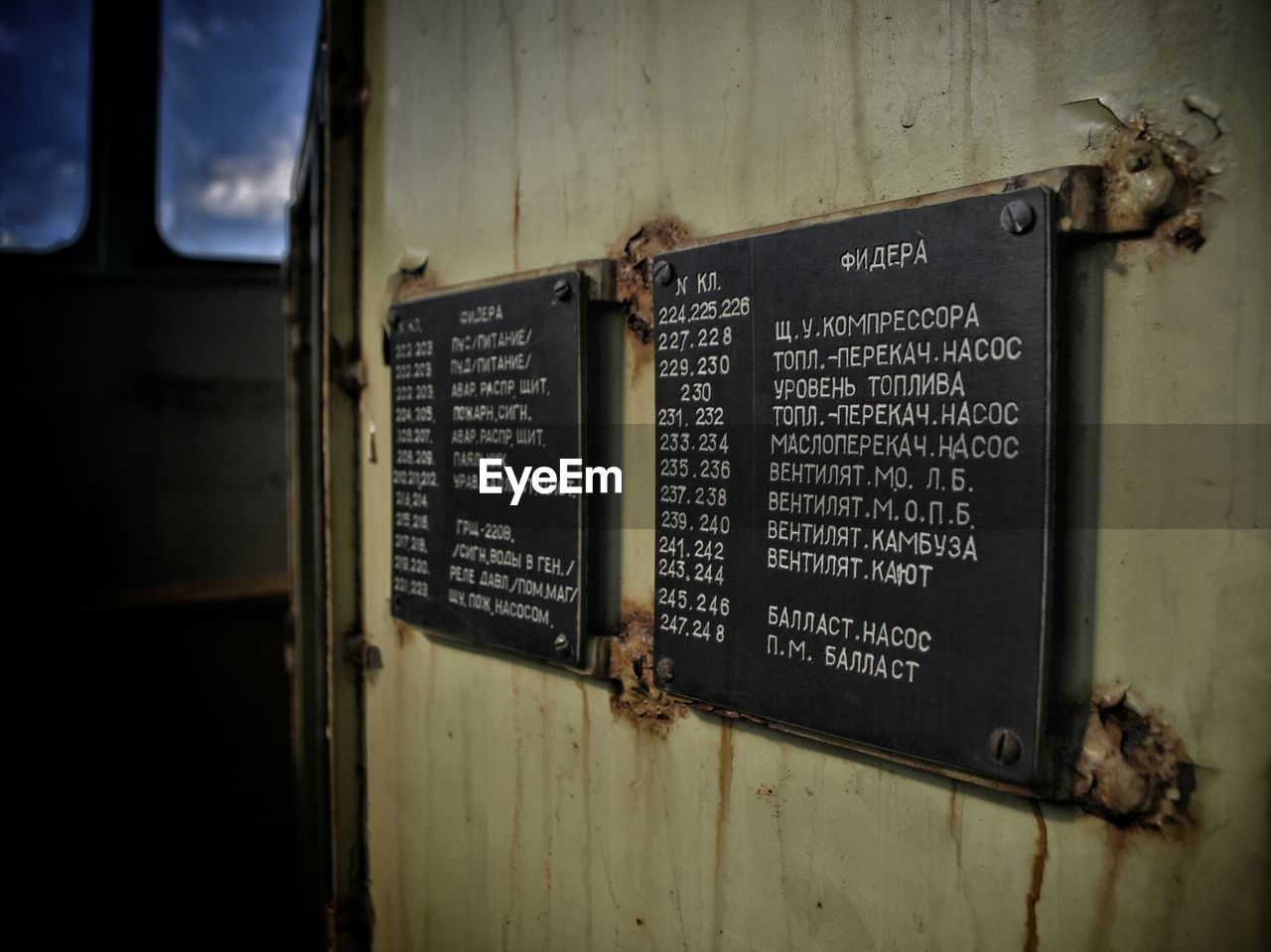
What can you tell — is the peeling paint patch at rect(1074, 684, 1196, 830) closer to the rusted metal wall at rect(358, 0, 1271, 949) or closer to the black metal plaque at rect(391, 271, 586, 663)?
the rusted metal wall at rect(358, 0, 1271, 949)

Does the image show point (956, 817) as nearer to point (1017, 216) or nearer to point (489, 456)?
point (1017, 216)

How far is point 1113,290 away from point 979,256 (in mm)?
97

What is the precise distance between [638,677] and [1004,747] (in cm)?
42

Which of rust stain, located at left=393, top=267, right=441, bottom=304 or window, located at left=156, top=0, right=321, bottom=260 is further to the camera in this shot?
window, located at left=156, top=0, right=321, bottom=260

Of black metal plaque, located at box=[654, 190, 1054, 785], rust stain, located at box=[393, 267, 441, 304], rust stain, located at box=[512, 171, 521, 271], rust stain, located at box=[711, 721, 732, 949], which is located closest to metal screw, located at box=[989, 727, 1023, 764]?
black metal plaque, located at box=[654, 190, 1054, 785]

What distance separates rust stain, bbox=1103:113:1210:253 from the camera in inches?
24.5

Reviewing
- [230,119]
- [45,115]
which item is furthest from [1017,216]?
[45,115]

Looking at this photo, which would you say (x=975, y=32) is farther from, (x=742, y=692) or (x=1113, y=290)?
(x=742, y=692)

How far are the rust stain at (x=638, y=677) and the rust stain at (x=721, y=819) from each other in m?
0.06

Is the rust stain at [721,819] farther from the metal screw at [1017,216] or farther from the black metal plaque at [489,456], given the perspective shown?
the metal screw at [1017,216]

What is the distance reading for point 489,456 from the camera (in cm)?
114

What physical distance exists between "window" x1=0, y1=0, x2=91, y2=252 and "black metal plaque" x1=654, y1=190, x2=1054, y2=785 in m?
2.55

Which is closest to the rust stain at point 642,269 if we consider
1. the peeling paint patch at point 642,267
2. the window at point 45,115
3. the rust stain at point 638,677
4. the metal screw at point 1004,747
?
the peeling paint patch at point 642,267

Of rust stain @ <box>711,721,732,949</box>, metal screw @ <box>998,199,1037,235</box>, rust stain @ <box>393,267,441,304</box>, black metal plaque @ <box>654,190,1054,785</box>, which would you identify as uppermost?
rust stain @ <box>393,267,441,304</box>
